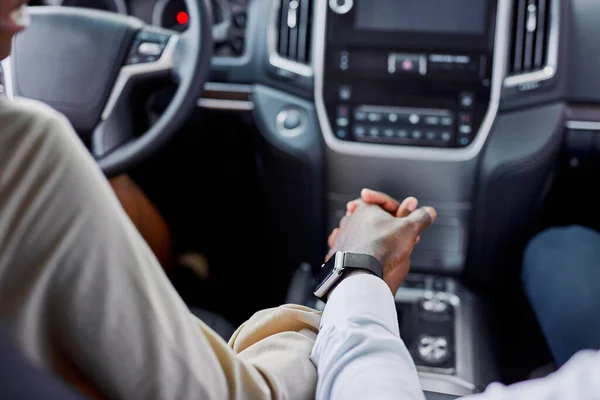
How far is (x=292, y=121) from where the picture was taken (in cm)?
126

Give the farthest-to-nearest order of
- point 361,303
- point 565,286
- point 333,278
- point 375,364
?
point 565,286
point 333,278
point 361,303
point 375,364

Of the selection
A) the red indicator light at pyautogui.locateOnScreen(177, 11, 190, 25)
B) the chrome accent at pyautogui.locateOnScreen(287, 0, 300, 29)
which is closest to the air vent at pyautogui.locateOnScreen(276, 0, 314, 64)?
the chrome accent at pyautogui.locateOnScreen(287, 0, 300, 29)

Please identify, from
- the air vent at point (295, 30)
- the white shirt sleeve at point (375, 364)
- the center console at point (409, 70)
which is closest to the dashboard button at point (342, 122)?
the center console at point (409, 70)

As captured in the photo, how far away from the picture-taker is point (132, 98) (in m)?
1.12

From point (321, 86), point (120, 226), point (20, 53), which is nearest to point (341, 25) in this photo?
point (321, 86)

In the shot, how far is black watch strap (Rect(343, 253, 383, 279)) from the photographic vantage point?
2.62 feet

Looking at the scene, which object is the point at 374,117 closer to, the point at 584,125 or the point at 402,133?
the point at 402,133

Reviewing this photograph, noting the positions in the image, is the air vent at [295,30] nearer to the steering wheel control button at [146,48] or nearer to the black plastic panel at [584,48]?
the steering wheel control button at [146,48]

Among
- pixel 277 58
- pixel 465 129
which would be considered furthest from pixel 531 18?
pixel 277 58

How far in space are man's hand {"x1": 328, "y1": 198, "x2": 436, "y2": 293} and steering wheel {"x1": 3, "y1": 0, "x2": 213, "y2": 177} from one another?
32 centimetres

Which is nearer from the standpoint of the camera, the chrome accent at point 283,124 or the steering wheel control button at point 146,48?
the steering wheel control button at point 146,48

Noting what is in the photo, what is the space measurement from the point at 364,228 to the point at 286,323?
302mm

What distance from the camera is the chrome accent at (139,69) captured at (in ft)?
3.57

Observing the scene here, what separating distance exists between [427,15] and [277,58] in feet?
0.88
